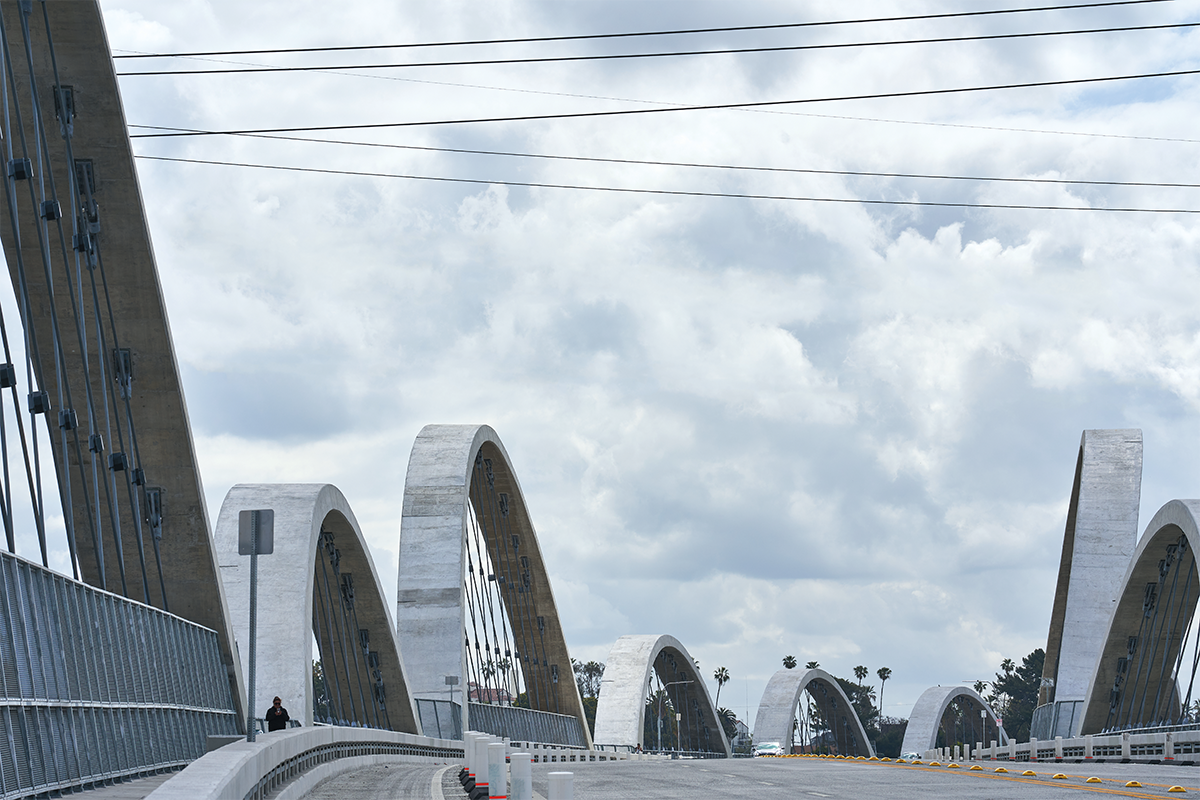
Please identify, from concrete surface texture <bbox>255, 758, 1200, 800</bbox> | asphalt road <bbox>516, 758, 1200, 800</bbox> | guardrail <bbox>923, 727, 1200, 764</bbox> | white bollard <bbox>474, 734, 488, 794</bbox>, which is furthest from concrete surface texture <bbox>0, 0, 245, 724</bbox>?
guardrail <bbox>923, 727, 1200, 764</bbox>

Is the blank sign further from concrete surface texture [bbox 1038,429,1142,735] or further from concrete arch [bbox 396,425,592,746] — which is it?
concrete surface texture [bbox 1038,429,1142,735]

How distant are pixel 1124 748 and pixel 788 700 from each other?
7234 centimetres

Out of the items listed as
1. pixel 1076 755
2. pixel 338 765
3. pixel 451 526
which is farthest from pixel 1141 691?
pixel 338 765

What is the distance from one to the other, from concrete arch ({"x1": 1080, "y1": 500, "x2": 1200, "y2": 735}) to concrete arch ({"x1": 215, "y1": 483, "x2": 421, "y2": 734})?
23949 millimetres

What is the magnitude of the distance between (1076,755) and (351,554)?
2119cm

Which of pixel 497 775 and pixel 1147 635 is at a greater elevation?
pixel 497 775

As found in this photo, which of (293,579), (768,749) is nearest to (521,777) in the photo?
(293,579)

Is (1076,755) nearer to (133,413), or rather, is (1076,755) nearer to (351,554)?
(351,554)

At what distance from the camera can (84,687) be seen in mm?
14688

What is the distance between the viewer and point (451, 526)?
49719mm

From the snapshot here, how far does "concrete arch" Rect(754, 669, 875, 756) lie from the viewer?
10212cm

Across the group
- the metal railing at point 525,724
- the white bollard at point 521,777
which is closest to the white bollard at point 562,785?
the white bollard at point 521,777

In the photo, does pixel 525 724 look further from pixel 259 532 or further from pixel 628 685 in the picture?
pixel 259 532

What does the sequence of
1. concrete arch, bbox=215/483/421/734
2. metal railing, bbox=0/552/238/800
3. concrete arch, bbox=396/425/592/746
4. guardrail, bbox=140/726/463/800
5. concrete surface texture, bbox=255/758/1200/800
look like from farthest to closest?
concrete arch, bbox=396/425/592/746 < concrete arch, bbox=215/483/421/734 < concrete surface texture, bbox=255/758/1200/800 < metal railing, bbox=0/552/238/800 < guardrail, bbox=140/726/463/800
